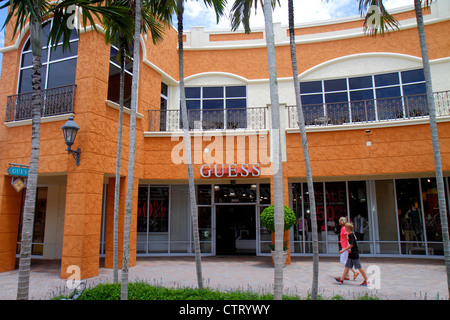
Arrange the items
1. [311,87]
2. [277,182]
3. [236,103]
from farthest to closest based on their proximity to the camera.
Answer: [236,103] → [311,87] → [277,182]

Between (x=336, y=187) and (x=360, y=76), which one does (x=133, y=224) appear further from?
(x=360, y=76)

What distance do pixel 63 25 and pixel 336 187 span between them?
11687 millimetres

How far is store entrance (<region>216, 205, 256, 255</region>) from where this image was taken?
47.4 ft

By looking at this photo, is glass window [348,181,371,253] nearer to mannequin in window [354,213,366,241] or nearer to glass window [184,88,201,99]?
mannequin in window [354,213,366,241]

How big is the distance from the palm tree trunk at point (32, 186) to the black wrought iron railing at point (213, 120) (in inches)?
285

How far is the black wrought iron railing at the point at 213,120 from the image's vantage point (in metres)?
13.1

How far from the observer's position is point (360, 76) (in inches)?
555

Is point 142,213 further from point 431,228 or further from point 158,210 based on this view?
point 431,228

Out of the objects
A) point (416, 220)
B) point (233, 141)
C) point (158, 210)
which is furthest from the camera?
point (158, 210)

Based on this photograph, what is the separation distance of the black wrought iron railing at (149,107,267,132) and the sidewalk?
17.0ft

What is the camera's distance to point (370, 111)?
42.2ft

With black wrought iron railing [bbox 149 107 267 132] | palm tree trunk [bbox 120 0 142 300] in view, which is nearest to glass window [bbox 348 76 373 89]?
black wrought iron railing [bbox 149 107 267 132]

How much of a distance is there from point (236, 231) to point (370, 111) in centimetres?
732

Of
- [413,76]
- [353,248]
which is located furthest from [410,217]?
[353,248]
